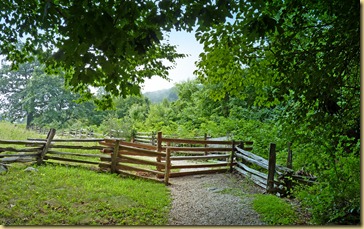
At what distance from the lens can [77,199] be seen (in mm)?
3561

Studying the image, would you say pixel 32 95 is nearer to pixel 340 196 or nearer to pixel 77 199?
pixel 77 199

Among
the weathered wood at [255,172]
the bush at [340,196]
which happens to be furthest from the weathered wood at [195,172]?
the bush at [340,196]

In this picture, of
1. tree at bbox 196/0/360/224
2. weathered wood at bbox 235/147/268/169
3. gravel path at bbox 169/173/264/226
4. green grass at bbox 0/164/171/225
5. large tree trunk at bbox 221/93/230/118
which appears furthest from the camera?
large tree trunk at bbox 221/93/230/118

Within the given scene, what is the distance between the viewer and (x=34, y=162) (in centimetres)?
582

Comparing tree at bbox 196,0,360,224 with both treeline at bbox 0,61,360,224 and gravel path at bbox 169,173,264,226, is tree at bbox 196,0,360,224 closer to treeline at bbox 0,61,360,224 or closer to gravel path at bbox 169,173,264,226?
treeline at bbox 0,61,360,224

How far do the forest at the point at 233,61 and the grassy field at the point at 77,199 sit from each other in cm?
104

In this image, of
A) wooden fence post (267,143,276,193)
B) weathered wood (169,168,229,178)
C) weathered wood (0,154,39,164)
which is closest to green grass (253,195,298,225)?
wooden fence post (267,143,276,193)

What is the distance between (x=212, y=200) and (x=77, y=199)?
77.7 inches

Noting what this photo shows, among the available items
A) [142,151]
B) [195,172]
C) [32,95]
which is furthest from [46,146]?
[195,172]

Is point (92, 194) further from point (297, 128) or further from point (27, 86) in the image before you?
point (297, 128)

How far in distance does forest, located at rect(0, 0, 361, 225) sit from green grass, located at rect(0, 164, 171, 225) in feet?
3.43

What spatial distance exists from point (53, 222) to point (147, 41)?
2127 millimetres

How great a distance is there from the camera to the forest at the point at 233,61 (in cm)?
194

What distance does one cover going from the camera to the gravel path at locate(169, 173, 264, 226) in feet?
10.3
